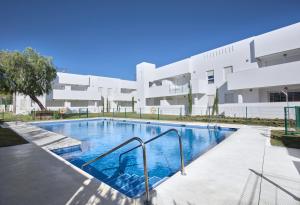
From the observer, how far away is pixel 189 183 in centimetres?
374

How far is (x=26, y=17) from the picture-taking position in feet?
52.1

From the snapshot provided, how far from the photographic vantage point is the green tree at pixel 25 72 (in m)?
20.5

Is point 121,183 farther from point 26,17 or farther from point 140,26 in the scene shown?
point 140,26

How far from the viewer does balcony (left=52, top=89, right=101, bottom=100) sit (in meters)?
32.1

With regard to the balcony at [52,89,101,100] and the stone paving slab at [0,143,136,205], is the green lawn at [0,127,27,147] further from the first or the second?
the balcony at [52,89,101,100]

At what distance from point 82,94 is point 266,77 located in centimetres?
3223

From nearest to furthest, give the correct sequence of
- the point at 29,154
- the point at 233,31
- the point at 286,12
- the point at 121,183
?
the point at 121,183 → the point at 29,154 → the point at 286,12 → the point at 233,31

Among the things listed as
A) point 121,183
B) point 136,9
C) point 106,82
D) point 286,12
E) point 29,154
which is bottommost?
point 121,183

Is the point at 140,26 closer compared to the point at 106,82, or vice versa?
the point at 140,26

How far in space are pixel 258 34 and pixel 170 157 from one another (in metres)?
19.1

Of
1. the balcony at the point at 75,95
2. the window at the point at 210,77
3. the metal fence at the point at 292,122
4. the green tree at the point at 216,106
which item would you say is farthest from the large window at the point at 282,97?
the balcony at the point at 75,95

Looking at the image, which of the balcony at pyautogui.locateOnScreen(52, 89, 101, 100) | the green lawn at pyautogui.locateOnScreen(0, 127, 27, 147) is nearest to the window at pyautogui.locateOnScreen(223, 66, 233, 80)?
the green lawn at pyautogui.locateOnScreen(0, 127, 27, 147)

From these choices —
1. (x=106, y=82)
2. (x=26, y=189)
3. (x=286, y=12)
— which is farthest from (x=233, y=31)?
(x=106, y=82)

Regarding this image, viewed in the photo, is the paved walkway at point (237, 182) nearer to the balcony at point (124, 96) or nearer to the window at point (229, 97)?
the window at point (229, 97)
